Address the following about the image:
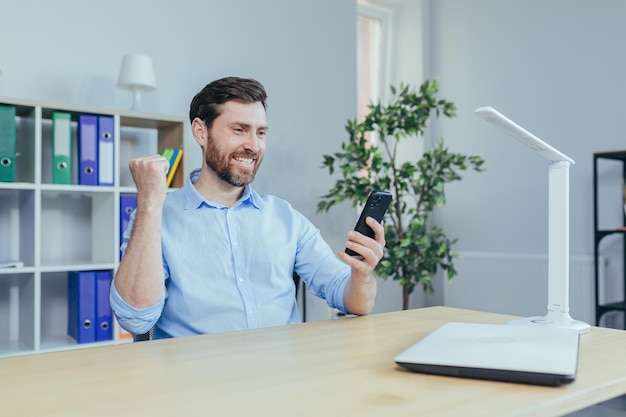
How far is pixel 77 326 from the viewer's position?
99.0 inches

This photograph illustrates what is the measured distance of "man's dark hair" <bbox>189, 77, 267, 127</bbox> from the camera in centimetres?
168

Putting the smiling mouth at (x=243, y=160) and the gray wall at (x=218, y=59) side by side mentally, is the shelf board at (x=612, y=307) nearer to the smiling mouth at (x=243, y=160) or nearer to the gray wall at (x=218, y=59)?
the gray wall at (x=218, y=59)

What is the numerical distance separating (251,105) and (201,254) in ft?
1.42

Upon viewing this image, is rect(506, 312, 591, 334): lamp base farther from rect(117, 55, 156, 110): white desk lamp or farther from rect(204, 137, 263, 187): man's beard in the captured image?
rect(117, 55, 156, 110): white desk lamp

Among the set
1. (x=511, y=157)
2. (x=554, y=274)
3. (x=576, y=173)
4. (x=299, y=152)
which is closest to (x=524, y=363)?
(x=554, y=274)

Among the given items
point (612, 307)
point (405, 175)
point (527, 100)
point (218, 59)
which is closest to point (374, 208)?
point (405, 175)

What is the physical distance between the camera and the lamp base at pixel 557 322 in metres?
1.21

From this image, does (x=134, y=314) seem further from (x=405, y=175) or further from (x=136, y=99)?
(x=405, y=175)

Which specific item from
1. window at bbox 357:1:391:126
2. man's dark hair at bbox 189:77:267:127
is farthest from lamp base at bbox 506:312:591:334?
window at bbox 357:1:391:126

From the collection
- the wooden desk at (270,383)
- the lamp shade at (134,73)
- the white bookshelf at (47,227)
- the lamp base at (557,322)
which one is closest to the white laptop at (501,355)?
the wooden desk at (270,383)

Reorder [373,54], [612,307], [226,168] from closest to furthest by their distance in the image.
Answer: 1. [226,168]
2. [612,307]
3. [373,54]

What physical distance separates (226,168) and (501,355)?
39.2 inches

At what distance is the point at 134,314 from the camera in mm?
1321

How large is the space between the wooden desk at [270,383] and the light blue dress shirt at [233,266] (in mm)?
375
